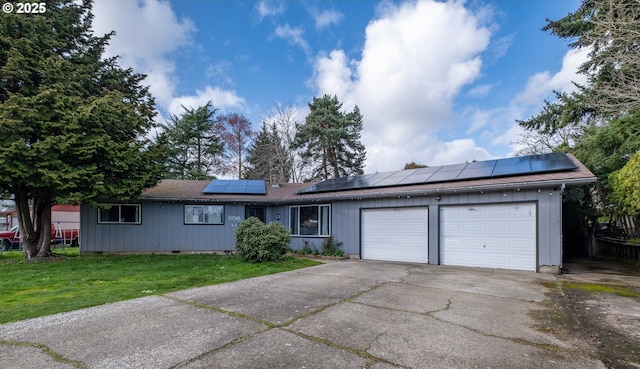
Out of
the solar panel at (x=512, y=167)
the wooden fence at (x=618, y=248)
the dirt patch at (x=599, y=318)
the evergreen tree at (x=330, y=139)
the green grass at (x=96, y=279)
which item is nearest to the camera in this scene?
the dirt patch at (x=599, y=318)

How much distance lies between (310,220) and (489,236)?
6219 mm

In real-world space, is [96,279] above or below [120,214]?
below

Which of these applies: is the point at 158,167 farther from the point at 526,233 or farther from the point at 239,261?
the point at 526,233

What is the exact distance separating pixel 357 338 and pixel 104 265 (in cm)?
886

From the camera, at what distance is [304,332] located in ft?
11.2

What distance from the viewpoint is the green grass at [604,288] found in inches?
209

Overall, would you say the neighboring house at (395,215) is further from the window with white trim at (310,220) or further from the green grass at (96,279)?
the green grass at (96,279)

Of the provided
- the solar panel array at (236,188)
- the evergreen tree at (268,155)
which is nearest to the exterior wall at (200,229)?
the solar panel array at (236,188)

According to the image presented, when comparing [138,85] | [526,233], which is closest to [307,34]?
[138,85]

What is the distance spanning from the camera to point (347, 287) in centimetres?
583

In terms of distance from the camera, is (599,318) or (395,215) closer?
(599,318)

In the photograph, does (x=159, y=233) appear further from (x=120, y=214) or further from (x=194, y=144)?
(x=194, y=144)

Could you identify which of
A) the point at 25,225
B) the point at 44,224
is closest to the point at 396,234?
the point at 44,224

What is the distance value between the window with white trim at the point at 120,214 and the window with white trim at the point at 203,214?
1890 millimetres
